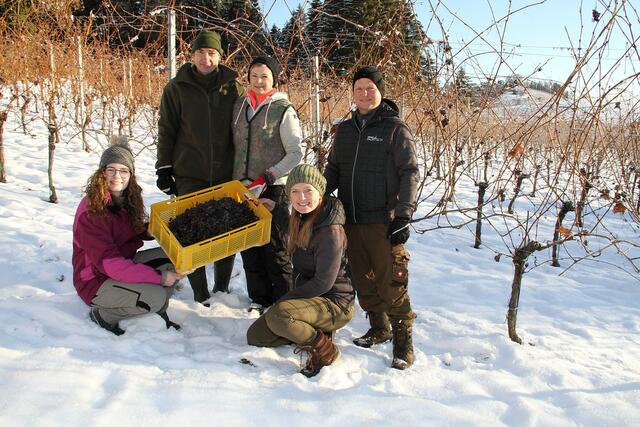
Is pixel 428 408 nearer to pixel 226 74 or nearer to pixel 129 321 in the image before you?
pixel 129 321

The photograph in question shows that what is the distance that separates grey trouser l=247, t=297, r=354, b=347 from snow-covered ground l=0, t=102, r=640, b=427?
0.08 meters

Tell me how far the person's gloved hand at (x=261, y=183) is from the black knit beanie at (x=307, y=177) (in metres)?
0.21

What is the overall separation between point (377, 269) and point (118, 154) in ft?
5.13

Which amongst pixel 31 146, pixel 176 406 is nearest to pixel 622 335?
pixel 176 406

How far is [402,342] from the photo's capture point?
8.38 feet

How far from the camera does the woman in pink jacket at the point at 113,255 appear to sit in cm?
248

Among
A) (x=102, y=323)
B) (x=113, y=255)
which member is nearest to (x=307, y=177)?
(x=113, y=255)

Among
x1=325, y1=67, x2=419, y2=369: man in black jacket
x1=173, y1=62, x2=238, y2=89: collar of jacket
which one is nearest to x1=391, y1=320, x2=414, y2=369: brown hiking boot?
x1=325, y1=67, x2=419, y2=369: man in black jacket

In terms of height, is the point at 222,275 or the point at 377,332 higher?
the point at 222,275

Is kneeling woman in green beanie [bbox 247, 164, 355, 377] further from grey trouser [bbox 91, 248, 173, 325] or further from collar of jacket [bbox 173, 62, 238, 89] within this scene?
collar of jacket [bbox 173, 62, 238, 89]

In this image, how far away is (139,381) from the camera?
2.09 metres

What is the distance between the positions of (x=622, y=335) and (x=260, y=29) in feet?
11.8

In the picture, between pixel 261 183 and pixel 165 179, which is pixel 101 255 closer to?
pixel 165 179

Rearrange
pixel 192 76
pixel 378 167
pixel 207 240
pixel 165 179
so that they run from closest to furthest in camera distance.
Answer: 1. pixel 207 240
2. pixel 378 167
3. pixel 192 76
4. pixel 165 179
